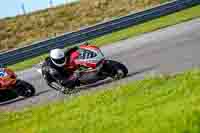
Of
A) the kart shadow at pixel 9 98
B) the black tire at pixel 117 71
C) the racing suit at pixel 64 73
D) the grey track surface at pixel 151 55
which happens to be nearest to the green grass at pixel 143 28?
the grey track surface at pixel 151 55

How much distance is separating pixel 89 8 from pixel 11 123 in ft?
95.9

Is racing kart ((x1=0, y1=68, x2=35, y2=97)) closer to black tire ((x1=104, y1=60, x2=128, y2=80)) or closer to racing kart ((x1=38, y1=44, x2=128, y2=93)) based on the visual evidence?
racing kart ((x1=38, y1=44, x2=128, y2=93))

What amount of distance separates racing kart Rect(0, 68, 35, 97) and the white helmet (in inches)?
45.2

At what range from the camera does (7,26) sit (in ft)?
136

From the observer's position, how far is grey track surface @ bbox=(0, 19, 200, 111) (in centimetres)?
1630

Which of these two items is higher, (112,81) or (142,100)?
(142,100)

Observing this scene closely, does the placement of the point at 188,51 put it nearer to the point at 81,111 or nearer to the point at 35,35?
the point at 81,111

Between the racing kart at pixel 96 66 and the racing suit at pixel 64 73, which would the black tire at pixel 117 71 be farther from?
the racing suit at pixel 64 73

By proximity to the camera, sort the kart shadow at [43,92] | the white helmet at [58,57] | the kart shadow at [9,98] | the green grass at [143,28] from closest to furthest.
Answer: the white helmet at [58,57], the kart shadow at [43,92], the kart shadow at [9,98], the green grass at [143,28]

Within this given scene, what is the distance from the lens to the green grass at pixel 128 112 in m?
9.55

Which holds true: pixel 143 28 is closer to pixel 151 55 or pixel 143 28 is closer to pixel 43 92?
pixel 151 55

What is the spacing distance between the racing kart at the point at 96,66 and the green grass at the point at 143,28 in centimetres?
697

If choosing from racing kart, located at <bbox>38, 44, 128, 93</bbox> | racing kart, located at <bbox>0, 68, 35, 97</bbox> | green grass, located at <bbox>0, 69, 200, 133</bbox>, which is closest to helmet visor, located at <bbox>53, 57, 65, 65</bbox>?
racing kart, located at <bbox>38, 44, 128, 93</bbox>

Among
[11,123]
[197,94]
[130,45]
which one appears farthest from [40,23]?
[197,94]
